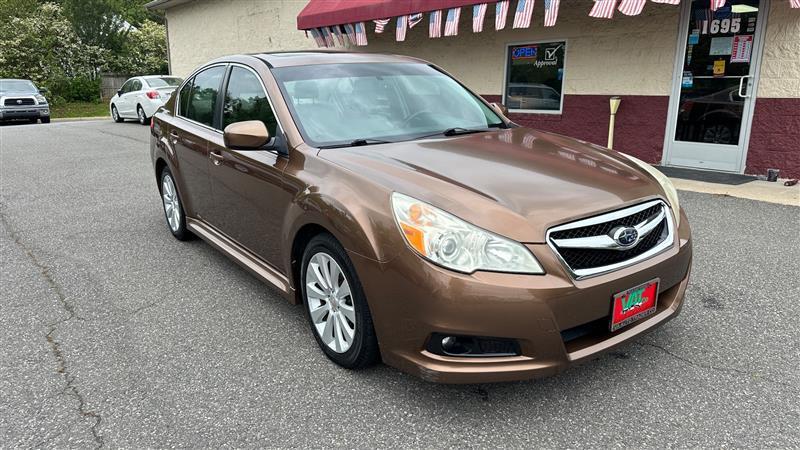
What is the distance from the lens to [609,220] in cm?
254

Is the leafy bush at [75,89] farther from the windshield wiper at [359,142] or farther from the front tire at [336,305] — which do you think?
the front tire at [336,305]

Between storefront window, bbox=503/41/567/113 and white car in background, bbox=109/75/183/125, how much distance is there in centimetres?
1078

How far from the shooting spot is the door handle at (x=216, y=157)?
397 cm

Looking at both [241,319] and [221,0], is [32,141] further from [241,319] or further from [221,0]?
[241,319]

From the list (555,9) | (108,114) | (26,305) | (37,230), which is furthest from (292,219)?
(108,114)

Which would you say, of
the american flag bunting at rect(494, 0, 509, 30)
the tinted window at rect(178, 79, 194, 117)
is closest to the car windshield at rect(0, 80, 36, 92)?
the american flag bunting at rect(494, 0, 509, 30)

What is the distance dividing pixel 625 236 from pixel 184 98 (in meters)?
3.94

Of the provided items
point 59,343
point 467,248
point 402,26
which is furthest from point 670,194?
point 402,26

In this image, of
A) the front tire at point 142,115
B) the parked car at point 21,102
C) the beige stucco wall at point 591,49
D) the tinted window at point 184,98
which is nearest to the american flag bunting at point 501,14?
the beige stucco wall at point 591,49

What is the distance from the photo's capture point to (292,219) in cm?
311

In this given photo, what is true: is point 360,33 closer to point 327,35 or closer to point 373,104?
point 327,35

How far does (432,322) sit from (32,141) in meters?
15.3

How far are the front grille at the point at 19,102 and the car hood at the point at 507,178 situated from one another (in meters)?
22.5

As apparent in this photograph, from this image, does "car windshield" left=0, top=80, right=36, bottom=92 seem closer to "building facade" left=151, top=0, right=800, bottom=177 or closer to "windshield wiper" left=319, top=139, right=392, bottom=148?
"building facade" left=151, top=0, right=800, bottom=177
